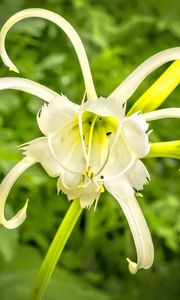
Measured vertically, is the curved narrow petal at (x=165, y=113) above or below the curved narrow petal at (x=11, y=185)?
above

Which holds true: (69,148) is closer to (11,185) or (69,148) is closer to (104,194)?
(11,185)

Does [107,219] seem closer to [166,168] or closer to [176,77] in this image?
[166,168]

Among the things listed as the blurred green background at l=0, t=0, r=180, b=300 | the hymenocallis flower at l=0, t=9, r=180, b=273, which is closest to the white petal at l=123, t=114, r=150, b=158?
the hymenocallis flower at l=0, t=9, r=180, b=273

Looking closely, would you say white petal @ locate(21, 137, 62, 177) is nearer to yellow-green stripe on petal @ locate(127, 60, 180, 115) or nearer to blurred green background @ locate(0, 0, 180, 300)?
yellow-green stripe on petal @ locate(127, 60, 180, 115)

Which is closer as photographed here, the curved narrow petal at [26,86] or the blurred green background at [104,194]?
the curved narrow petal at [26,86]

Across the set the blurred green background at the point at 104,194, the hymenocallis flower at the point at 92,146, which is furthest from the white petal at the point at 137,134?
the blurred green background at the point at 104,194

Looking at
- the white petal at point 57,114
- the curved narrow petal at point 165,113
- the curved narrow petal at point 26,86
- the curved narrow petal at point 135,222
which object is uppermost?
the curved narrow petal at point 26,86

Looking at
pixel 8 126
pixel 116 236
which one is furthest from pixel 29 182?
pixel 116 236

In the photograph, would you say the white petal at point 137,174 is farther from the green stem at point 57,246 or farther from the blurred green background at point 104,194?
the blurred green background at point 104,194
